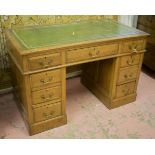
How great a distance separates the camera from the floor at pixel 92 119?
1.81m

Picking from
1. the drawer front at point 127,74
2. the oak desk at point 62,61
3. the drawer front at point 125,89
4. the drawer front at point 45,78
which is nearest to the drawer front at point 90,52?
the oak desk at point 62,61

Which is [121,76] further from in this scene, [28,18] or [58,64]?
[28,18]

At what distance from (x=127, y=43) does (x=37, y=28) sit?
2.68ft

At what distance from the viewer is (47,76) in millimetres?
1614

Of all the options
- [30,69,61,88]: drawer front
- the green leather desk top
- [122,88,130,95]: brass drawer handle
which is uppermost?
the green leather desk top

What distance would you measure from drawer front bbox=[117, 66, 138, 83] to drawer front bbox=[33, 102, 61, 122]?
0.66 metres

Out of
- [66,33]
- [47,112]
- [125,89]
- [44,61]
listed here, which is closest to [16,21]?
[66,33]

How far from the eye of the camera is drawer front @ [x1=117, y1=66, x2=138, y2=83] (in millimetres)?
2010

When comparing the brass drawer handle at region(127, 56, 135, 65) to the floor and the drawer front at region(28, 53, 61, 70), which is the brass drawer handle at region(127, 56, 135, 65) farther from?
the drawer front at region(28, 53, 61, 70)

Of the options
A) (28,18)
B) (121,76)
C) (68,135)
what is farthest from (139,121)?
(28,18)

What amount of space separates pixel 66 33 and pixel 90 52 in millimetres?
295

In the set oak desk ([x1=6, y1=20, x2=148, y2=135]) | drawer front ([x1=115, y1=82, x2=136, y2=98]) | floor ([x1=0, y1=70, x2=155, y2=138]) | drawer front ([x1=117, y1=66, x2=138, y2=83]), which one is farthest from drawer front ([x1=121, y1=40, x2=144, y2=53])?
floor ([x1=0, y1=70, x2=155, y2=138])

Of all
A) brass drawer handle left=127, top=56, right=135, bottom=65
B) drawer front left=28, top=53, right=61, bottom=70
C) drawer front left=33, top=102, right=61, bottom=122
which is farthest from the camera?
brass drawer handle left=127, top=56, right=135, bottom=65

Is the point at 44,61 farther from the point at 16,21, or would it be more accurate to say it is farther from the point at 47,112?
the point at 16,21
